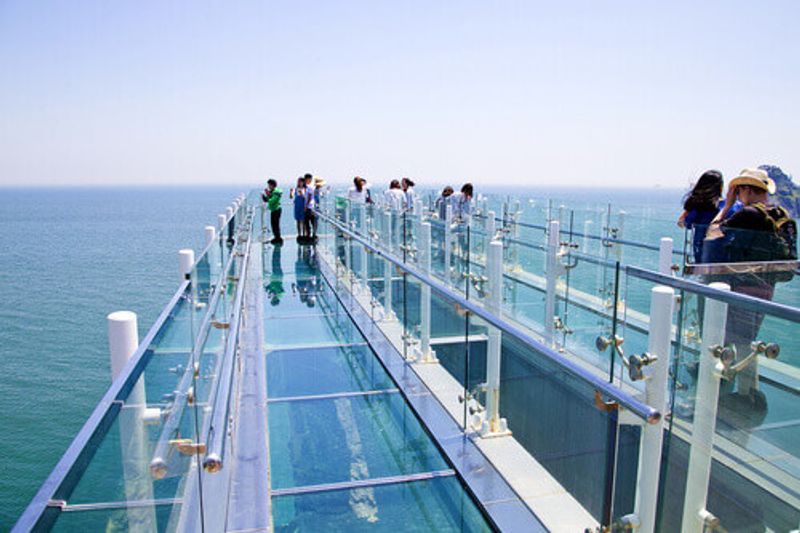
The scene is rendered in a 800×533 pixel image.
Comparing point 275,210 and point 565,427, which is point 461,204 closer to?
point 275,210

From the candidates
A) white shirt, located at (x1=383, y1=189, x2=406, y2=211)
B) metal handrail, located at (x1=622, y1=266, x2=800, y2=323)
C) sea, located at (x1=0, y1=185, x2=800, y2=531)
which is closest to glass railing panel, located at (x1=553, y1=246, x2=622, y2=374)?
metal handrail, located at (x1=622, y1=266, x2=800, y2=323)

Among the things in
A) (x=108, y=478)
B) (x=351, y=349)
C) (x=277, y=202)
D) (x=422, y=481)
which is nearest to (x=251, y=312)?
(x=351, y=349)

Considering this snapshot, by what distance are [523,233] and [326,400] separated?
6086mm

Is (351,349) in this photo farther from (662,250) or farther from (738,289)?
(662,250)

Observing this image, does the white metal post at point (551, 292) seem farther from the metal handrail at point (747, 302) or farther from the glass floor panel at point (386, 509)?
the glass floor panel at point (386, 509)

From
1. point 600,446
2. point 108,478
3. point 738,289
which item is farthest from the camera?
point 738,289

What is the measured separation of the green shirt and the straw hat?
974 centimetres

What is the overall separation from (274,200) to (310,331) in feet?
25.2

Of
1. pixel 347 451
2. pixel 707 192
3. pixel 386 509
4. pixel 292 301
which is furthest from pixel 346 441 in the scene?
pixel 707 192

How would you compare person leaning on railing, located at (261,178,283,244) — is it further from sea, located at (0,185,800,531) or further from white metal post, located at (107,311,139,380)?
white metal post, located at (107,311,139,380)

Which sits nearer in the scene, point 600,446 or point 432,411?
point 600,446

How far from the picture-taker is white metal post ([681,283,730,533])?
7.89 ft

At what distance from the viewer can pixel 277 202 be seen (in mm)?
13055

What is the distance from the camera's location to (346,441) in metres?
3.54
